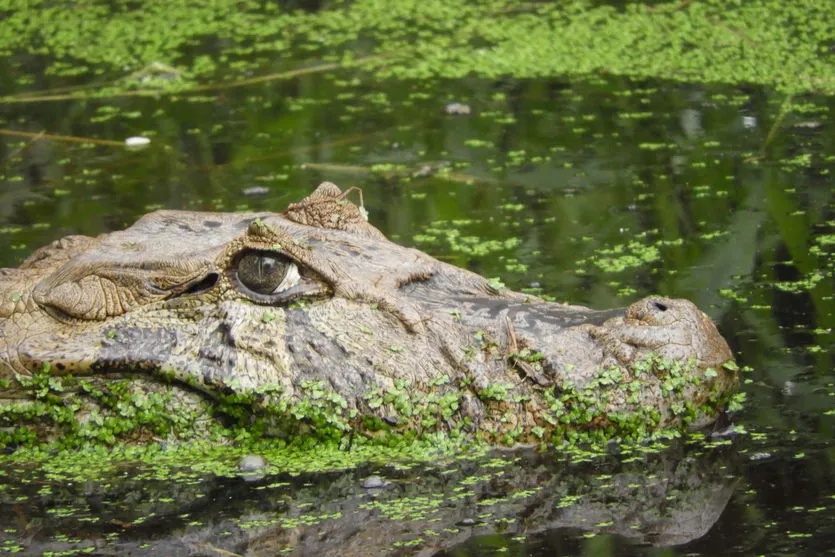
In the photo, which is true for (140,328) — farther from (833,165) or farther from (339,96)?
(339,96)

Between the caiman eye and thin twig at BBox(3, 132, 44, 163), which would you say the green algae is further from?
the caiman eye

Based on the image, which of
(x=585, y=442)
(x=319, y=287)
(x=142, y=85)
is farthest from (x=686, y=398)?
(x=142, y=85)

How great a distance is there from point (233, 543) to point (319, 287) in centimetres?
93

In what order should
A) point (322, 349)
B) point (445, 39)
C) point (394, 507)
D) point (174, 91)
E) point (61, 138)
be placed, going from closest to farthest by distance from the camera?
point (394, 507) < point (322, 349) < point (61, 138) < point (174, 91) < point (445, 39)

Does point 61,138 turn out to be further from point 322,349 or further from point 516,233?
point 322,349

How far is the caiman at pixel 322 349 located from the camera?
14.4ft

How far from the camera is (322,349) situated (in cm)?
452

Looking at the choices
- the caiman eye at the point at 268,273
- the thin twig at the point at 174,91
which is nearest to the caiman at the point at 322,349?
the caiman eye at the point at 268,273

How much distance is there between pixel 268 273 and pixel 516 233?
2692 millimetres

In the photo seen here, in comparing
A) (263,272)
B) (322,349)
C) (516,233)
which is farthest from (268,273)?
(516,233)

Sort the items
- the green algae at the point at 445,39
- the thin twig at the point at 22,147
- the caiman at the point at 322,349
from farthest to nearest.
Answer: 1. the green algae at the point at 445,39
2. the thin twig at the point at 22,147
3. the caiman at the point at 322,349

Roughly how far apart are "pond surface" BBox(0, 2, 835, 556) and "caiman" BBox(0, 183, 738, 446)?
0.16 meters

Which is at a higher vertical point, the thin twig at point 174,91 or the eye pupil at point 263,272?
the eye pupil at point 263,272

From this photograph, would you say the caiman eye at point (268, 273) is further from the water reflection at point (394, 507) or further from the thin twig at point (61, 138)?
the thin twig at point (61, 138)
